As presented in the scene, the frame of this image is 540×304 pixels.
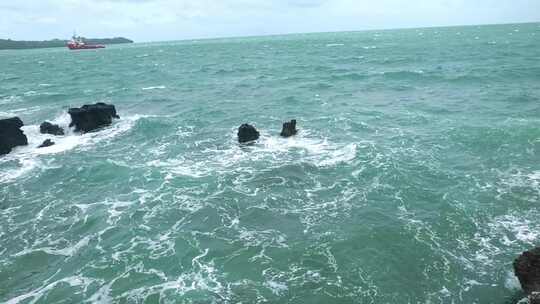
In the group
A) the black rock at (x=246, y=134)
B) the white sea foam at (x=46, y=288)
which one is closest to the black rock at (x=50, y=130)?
the black rock at (x=246, y=134)

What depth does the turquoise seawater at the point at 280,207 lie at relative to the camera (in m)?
15.6

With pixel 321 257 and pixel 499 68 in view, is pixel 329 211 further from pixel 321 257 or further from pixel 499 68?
pixel 499 68

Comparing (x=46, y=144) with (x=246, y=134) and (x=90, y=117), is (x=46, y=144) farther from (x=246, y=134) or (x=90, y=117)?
(x=246, y=134)

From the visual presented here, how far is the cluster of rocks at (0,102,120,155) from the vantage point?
32781 mm

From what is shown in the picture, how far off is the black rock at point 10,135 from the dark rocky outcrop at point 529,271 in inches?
1393

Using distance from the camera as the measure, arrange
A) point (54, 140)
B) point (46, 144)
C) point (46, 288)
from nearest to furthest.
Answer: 1. point (46, 288)
2. point (46, 144)
3. point (54, 140)

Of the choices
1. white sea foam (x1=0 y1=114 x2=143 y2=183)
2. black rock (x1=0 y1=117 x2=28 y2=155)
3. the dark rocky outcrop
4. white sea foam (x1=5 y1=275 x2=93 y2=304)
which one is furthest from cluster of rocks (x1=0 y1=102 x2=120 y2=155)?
the dark rocky outcrop

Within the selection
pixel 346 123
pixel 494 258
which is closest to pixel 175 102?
pixel 346 123

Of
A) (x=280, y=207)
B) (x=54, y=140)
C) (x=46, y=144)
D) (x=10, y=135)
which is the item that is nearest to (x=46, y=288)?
(x=280, y=207)

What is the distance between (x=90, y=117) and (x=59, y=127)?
303cm

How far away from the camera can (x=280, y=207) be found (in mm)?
21500

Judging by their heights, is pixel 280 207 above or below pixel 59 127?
below

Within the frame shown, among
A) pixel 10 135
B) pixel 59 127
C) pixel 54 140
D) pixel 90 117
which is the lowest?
pixel 54 140

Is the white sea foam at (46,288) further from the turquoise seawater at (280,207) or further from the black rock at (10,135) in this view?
the black rock at (10,135)
